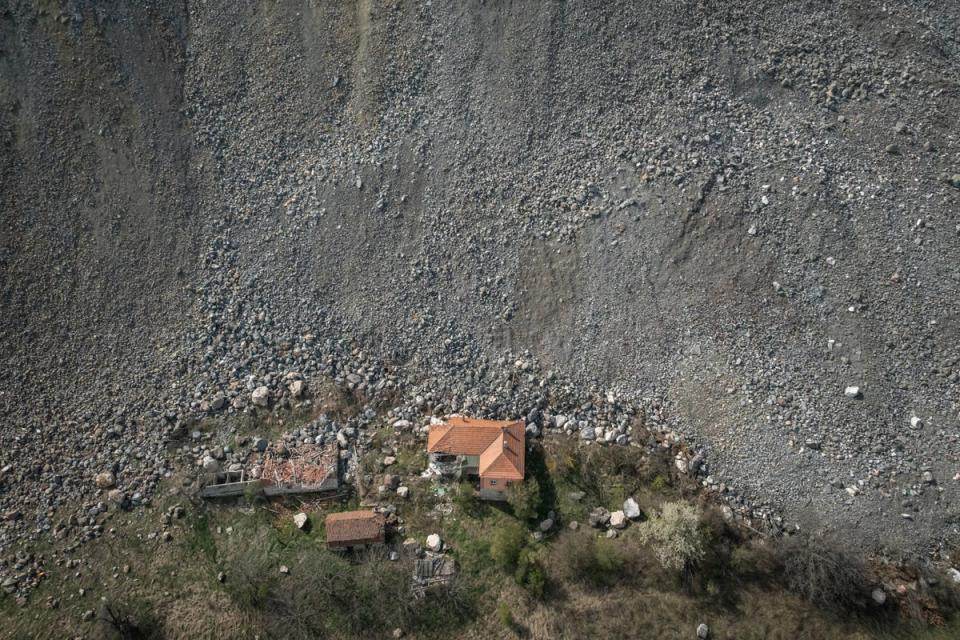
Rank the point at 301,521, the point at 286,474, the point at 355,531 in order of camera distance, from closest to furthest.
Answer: the point at 355,531 < the point at 301,521 < the point at 286,474

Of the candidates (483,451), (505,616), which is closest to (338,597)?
(505,616)

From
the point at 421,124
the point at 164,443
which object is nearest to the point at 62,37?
the point at 421,124

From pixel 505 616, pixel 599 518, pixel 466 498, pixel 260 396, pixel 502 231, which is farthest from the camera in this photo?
pixel 502 231

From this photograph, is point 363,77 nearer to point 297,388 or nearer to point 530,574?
point 297,388

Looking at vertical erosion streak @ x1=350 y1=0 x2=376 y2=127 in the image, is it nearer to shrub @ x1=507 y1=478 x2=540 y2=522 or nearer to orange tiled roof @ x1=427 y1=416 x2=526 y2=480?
orange tiled roof @ x1=427 y1=416 x2=526 y2=480

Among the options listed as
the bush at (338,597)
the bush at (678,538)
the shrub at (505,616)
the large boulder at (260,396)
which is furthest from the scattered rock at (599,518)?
the large boulder at (260,396)

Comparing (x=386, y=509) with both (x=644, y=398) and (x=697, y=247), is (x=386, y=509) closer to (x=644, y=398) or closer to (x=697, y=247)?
(x=644, y=398)

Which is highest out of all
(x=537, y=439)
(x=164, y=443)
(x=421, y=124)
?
(x=421, y=124)

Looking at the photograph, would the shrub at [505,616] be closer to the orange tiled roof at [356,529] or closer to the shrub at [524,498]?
the shrub at [524,498]
